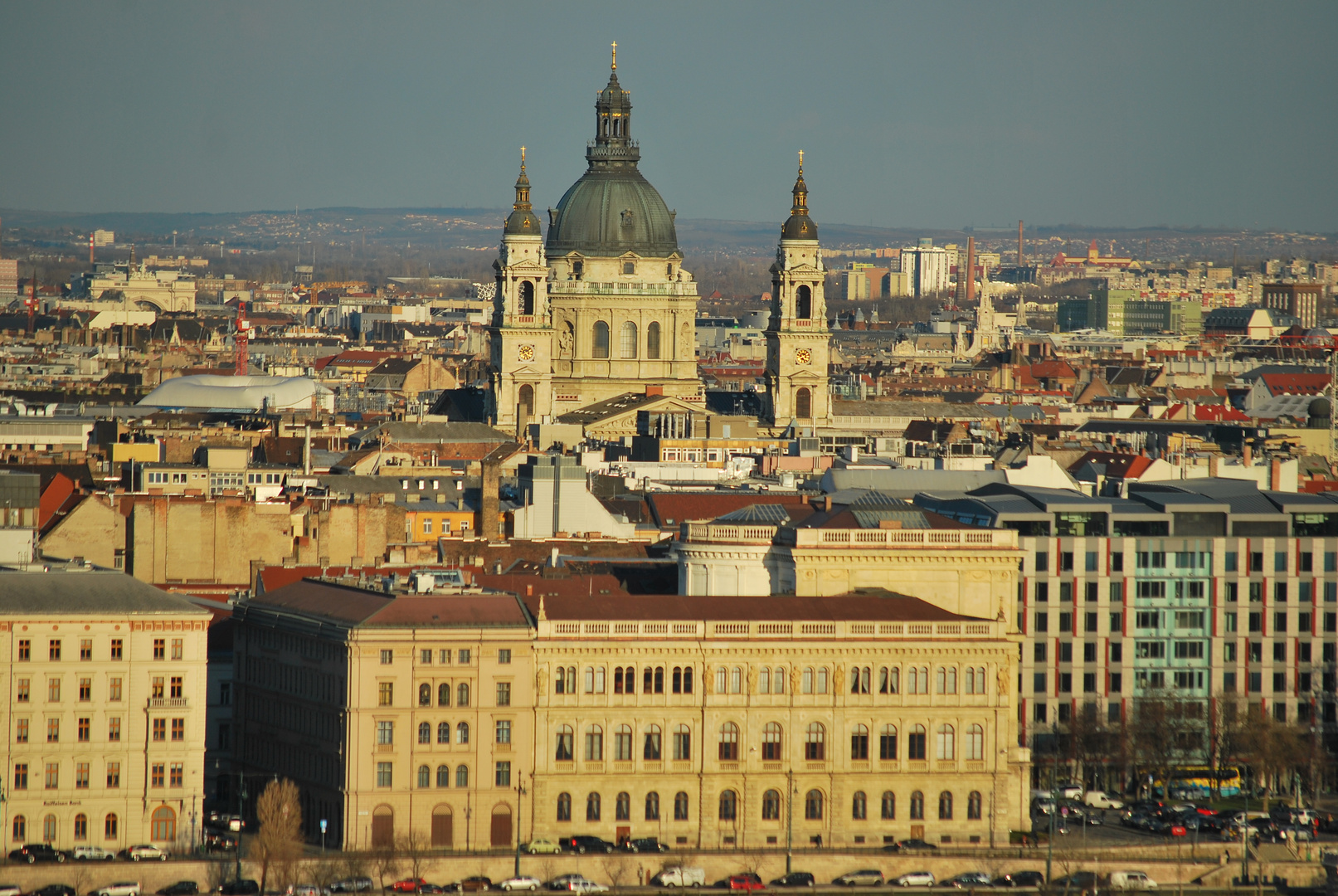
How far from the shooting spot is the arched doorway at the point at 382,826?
68312 millimetres

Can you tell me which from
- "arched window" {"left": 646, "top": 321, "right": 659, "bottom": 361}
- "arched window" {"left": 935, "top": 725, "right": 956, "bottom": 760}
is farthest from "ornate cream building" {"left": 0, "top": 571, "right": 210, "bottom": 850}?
"arched window" {"left": 646, "top": 321, "right": 659, "bottom": 361}

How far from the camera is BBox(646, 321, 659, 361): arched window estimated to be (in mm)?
157625

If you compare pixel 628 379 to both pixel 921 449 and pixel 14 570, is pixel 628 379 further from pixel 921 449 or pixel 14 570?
pixel 14 570

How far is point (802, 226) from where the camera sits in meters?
154

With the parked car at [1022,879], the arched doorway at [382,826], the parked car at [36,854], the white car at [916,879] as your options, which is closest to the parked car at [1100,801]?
the parked car at [1022,879]

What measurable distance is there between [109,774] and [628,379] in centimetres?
8890

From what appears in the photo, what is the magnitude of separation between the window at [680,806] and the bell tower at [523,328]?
80834 mm

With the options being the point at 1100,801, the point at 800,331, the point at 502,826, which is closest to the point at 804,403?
the point at 800,331

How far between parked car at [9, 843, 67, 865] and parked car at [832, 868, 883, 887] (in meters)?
16.4

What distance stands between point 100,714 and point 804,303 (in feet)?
289

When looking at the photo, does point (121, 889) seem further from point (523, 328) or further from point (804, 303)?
point (804, 303)

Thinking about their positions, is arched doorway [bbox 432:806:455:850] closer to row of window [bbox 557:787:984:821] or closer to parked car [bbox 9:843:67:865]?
row of window [bbox 557:787:984:821]

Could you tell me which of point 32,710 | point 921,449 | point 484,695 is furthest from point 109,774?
point 921,449

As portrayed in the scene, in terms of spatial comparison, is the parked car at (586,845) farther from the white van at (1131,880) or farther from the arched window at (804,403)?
the arched window at (804,403)
